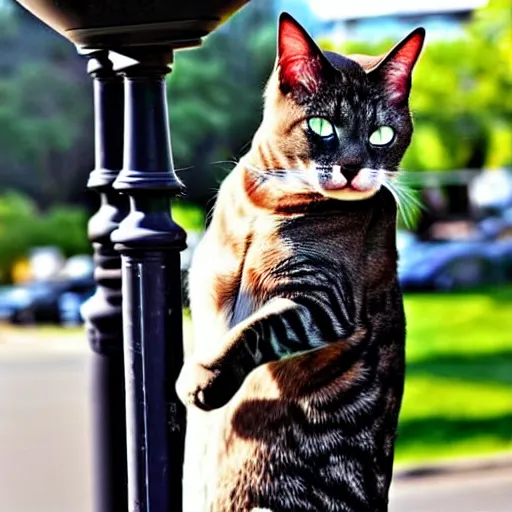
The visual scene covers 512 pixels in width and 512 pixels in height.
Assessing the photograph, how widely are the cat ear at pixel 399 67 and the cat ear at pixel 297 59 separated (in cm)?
10

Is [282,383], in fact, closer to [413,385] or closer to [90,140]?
[413,385]

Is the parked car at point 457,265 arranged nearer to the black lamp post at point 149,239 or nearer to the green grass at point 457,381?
the green grass at point 457,381

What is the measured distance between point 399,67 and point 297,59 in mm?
186

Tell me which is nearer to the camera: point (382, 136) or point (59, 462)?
point (382, 136)

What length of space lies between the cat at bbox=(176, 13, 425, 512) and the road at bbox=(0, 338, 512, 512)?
5.63 m

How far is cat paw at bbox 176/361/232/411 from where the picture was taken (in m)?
1.87

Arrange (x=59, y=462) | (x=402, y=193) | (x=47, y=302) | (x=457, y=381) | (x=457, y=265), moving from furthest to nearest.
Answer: (x=457, y=265) < (x=47, y=302) < (x=457, y=381) < (x=59, y=462) < (x=402, y=193)

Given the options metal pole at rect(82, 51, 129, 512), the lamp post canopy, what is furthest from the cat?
metal pole at rect(82, 51, 129, 512)

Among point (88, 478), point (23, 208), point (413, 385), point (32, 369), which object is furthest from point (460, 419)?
point (23, 208)

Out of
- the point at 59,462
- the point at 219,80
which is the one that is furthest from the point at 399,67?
the point at 219,80

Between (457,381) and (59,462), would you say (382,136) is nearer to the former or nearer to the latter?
(59,462)

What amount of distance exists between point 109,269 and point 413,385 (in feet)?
24.8

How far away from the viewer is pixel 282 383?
1.92 metres

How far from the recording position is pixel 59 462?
897 centimetres
